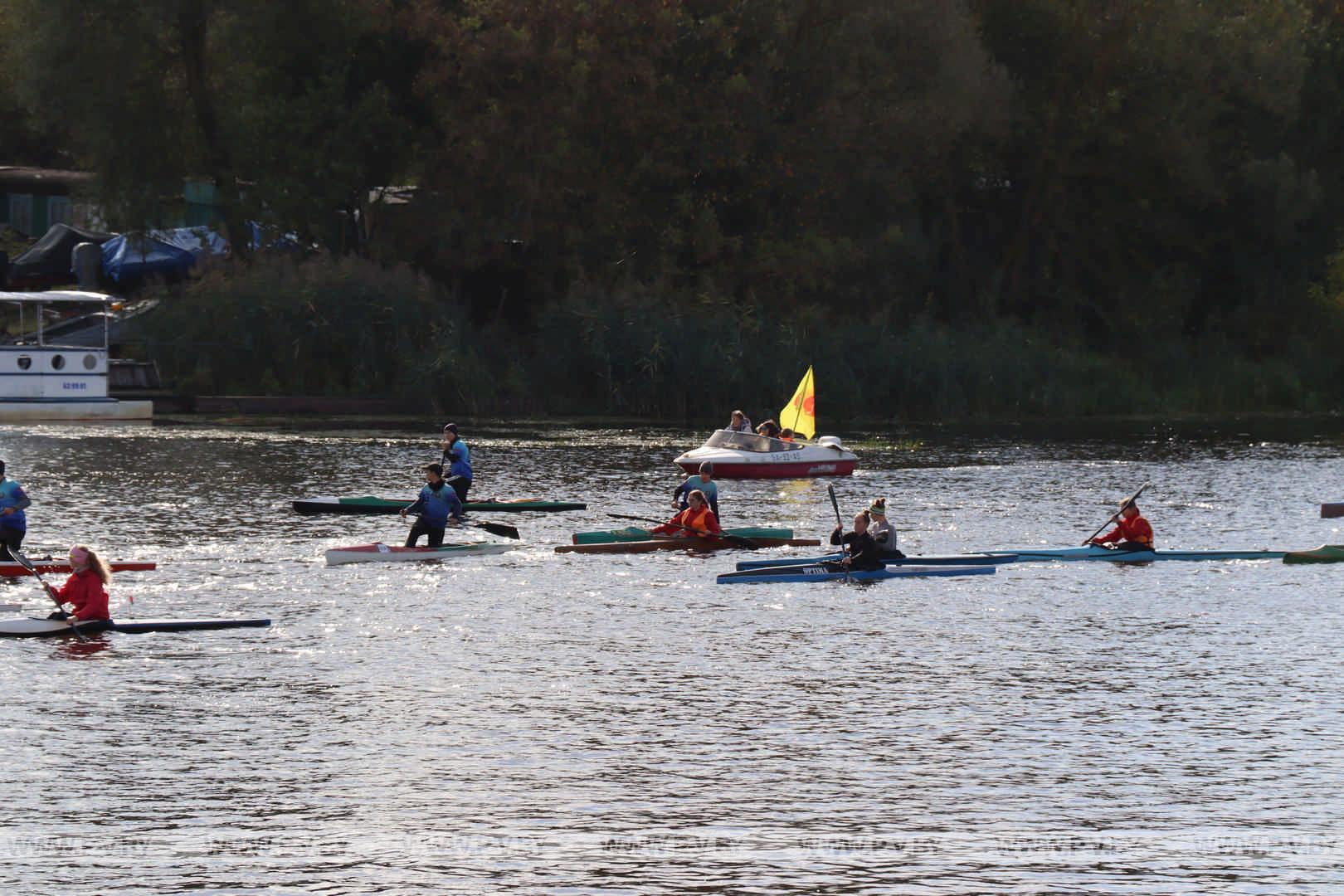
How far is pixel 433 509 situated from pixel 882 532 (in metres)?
8.56

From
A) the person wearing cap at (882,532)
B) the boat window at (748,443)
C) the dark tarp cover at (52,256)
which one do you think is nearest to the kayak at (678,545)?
the person wearing cap at (882,532)

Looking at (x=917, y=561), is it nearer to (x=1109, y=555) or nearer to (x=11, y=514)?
(x=1109, y=555)

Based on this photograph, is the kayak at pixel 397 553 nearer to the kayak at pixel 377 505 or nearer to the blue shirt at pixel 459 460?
the blue shirt at pixel 459 460

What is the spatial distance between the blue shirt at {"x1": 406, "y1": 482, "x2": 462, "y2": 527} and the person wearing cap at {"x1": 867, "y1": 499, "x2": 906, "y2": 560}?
8029 millimetres

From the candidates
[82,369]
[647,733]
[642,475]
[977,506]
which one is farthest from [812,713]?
[82,369]

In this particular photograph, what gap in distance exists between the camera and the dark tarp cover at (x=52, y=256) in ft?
268

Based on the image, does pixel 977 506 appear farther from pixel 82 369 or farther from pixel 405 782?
pixel 82 369

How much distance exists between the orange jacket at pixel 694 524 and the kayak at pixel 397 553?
3.59 m

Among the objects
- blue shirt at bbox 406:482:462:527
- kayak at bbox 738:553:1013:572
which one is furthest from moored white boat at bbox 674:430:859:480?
blue shirt at bbox 406:482:462:527

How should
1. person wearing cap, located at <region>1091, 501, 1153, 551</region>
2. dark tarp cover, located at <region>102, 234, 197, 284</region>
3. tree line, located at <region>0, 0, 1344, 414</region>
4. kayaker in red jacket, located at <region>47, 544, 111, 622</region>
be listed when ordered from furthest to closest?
dark tarp cover, located at <region>102, 234, 197, 284</region> < tree line, located at <region>0, 0, 1344, 414</region> < person wearing cap, located at <region>1091, 501, 1153, 551</region> < kayaker in red jacket, located at <region>47, 544, 111, 622</region>

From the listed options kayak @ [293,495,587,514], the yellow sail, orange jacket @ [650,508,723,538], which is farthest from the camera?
A: the yellow sail

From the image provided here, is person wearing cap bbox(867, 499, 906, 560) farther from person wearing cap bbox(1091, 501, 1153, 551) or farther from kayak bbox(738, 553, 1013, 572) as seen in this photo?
person wearing cap bbox(1091, 501, 1153, 551)

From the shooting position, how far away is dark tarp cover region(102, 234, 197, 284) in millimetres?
80688

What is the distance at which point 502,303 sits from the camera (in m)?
79.9
